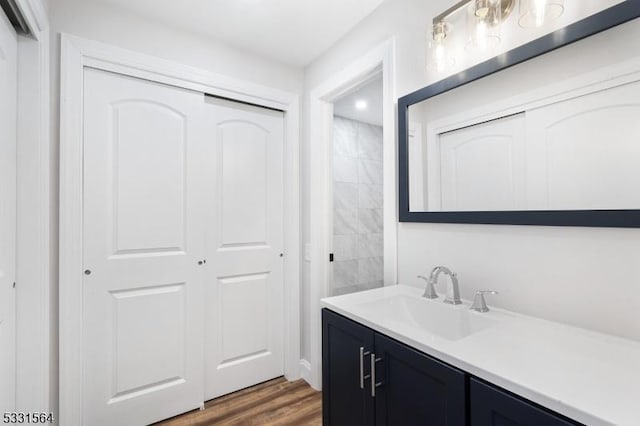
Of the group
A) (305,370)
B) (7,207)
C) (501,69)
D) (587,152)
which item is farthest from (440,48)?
(305,370)

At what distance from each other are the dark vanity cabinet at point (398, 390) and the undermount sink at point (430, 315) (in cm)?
13

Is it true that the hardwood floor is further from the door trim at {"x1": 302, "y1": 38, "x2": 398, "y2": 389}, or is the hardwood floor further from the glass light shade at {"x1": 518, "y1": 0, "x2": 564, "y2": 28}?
the glass light shade at {"x1": 518, "y1": 0, "x2": 564, "y2": 28}

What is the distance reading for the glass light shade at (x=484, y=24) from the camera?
1.17 meters

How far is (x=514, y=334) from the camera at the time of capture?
947 mm

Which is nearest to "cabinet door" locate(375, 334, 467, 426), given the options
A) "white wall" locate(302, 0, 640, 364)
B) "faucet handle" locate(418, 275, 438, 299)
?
"faucet handle" locate(418, 275, 438, 299)

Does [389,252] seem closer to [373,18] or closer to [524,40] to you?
[524,40]

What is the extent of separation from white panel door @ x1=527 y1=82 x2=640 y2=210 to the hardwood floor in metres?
1.75

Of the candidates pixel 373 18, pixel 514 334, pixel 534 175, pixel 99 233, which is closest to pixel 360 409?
pixel 514 334

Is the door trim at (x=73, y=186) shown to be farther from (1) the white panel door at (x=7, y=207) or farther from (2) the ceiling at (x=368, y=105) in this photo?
(2) the ceiling at (x=368, y=105)

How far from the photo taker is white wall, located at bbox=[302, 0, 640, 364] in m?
0.89

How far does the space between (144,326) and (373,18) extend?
7.48 feet

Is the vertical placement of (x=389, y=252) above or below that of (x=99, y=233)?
below

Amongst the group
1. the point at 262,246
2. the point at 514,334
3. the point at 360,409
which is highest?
the point at 262,246

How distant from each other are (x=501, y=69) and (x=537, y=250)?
0.68m
